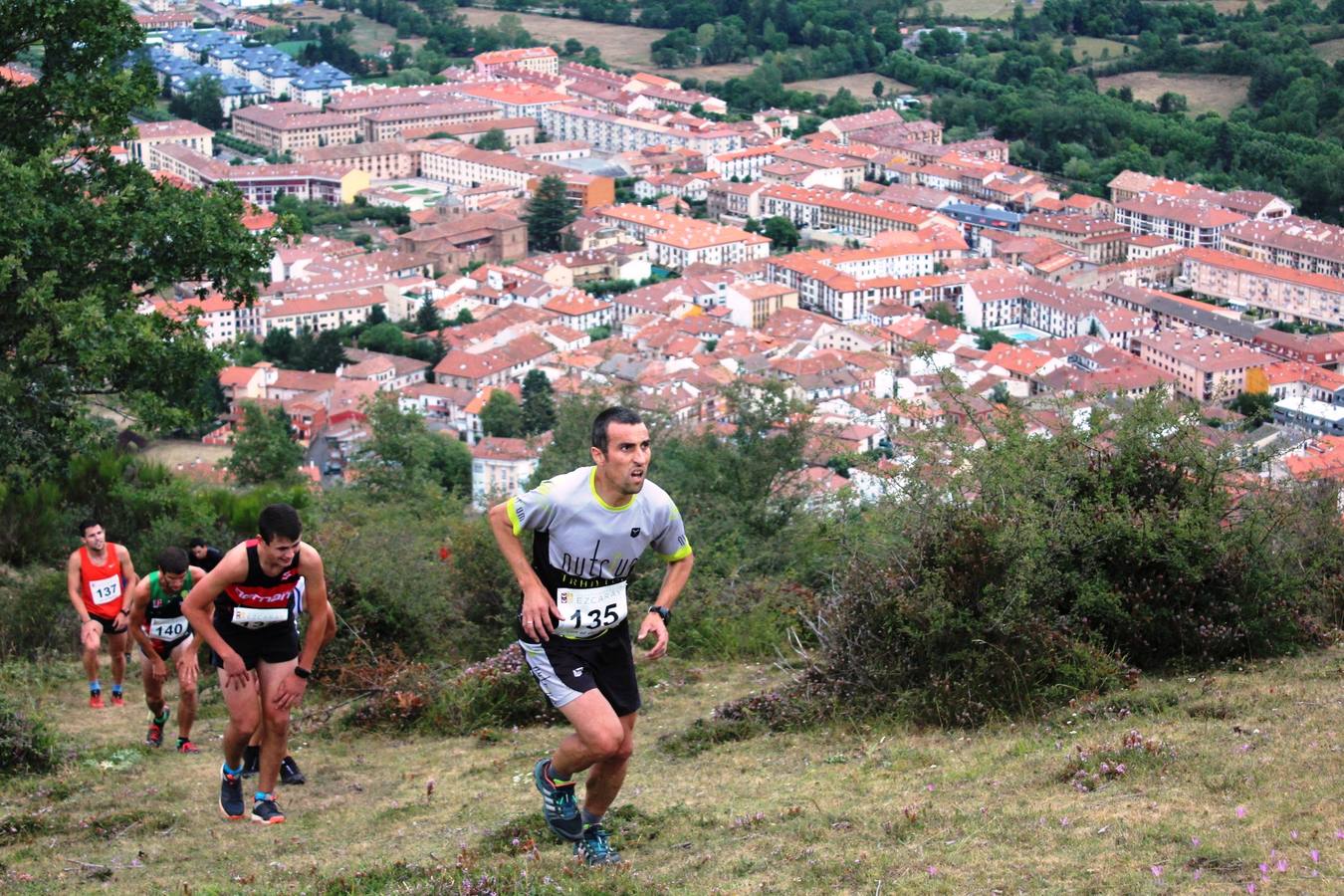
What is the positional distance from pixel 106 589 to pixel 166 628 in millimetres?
783

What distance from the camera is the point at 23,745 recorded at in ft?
19.4

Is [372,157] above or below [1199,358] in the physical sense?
below

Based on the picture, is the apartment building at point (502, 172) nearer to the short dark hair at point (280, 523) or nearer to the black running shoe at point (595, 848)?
the short dark hair at point (280, 523)

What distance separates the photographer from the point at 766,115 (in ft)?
210

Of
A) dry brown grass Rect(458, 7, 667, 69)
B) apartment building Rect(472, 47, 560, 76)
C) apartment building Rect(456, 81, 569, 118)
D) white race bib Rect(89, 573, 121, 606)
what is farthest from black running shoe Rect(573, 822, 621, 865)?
dry brown grass Rect(458, 7, 667, 69)

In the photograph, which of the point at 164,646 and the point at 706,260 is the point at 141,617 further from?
the point at 706,260

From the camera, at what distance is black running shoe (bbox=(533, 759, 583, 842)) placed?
4.57 meters

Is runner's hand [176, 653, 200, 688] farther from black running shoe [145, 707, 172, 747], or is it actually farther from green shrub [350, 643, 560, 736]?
green shrub [350, 643, 560, 736]

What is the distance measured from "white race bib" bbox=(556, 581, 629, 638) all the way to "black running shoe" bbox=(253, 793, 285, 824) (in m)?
1.30

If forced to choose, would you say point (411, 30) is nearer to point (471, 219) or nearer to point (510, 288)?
point (471, 219)

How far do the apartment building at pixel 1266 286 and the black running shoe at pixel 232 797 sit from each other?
4121cm

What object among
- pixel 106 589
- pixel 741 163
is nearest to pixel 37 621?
pixel 106 589

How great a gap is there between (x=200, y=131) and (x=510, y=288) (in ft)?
60.1

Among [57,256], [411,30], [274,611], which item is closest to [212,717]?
[274,611]
